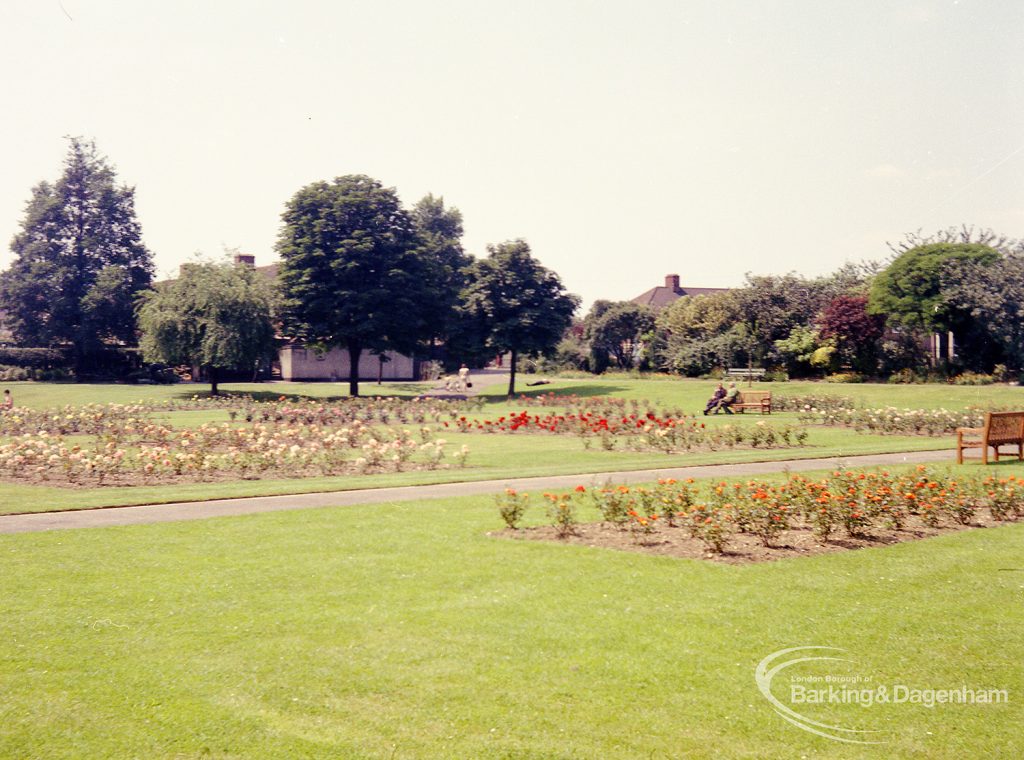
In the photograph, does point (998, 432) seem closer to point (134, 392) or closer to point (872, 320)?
point (872, 320)

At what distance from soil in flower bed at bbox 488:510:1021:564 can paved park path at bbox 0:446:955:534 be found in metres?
2.24

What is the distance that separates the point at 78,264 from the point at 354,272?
28.6m

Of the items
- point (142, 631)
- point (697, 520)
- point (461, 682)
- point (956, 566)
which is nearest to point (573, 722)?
point (461, 682)

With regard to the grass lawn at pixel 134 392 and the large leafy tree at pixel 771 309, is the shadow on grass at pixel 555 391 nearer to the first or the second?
the grass lawn at pixel 134 392

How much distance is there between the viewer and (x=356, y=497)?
497 inches

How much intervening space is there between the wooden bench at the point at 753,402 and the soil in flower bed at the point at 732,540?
21177 mm

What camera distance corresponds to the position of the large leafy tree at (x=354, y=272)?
43844mm

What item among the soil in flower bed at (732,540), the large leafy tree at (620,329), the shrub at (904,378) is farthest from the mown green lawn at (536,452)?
the large leafy tree at (620,329)

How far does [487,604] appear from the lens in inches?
275

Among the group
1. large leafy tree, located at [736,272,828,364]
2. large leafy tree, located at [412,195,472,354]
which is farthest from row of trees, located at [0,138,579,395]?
large leafy tree, located at [736,272,828,364]

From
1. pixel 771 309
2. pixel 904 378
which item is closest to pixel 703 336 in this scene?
pixel 771 309

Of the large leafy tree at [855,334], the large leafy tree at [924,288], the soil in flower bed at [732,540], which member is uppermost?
the large leafy tree at [924,288]

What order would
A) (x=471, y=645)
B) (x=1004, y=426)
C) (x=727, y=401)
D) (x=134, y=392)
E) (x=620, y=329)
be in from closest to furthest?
(x=471, y=645) < (x=1004, y=426) < (x=727, y=401) < (x=134, y=392) < (x=620, y=329)

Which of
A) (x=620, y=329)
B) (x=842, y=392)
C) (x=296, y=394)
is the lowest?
(x=296, y=394)
